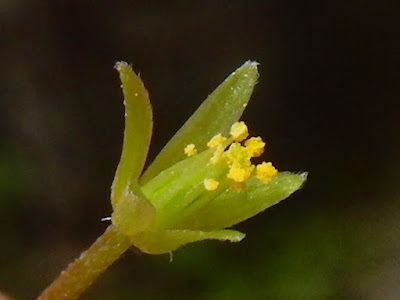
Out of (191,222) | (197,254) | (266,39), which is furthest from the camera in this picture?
(266,39)

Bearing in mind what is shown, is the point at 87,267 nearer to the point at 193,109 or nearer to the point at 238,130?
the point at 238,130

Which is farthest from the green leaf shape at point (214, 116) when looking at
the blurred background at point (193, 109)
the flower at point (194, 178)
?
the blurred background at point (193, 109)

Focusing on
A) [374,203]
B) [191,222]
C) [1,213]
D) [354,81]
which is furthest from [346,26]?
[191,222]

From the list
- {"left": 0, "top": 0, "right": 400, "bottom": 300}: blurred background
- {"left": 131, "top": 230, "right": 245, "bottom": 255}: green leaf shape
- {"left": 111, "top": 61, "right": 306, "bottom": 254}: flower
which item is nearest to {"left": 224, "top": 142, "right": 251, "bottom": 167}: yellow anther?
{"left": 111, "top": 61, "right": 306, "bottom": 254}: flower

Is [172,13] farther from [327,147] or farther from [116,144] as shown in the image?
[327,147]

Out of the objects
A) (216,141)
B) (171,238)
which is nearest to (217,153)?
(216,141)

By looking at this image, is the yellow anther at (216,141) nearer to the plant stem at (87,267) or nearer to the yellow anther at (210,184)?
the yellow anther at (210,184)

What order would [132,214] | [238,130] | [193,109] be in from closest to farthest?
[132,214], [238,130], [193,109]
